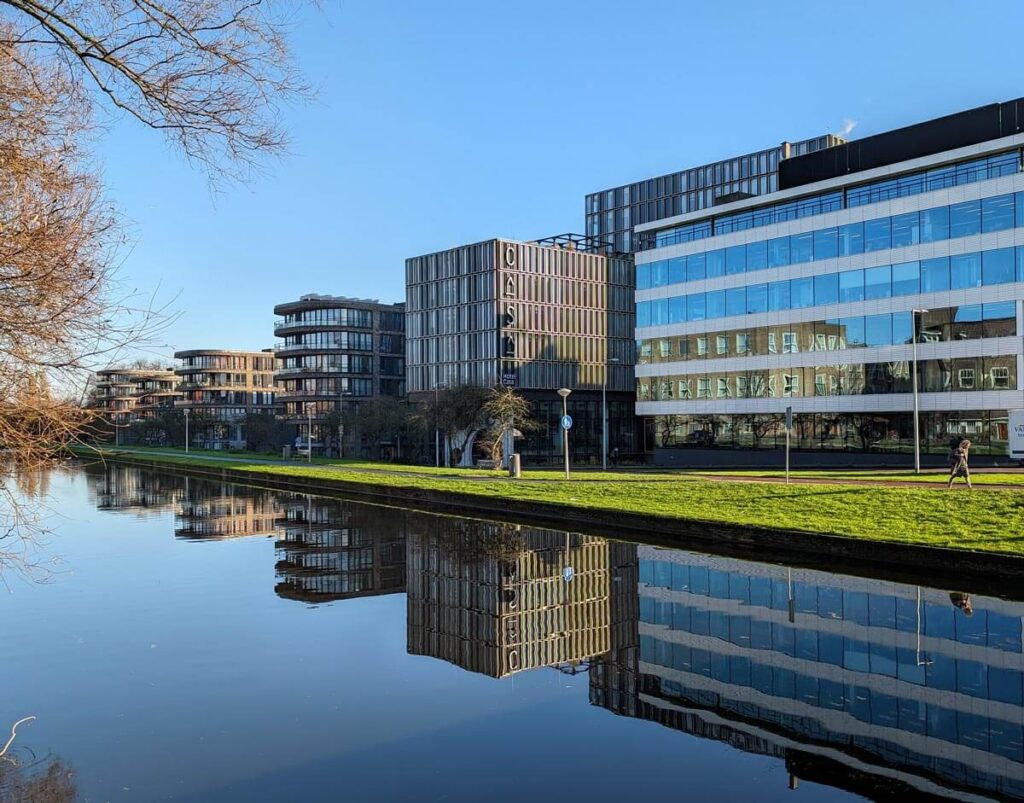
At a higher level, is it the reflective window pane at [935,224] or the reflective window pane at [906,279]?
the reflective window pane at [935,224]

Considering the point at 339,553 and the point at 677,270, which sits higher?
the point at 677,270

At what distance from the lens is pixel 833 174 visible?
5575 cm

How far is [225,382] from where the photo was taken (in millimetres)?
143000

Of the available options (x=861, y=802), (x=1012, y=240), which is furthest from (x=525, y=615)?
(x=1012, y=240)

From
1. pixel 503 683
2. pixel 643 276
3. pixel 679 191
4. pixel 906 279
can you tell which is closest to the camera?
pixel 503 683

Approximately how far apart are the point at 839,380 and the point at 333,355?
67.9 m

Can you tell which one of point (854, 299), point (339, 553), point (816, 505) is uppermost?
point (854, 299)

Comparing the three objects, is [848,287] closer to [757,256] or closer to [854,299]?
[854,299]

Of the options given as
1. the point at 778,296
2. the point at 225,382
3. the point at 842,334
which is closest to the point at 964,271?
the point at 842,334

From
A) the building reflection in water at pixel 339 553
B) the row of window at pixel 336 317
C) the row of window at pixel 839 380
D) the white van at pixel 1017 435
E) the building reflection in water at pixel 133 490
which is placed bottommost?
the building reflection in water at pixel 133 490

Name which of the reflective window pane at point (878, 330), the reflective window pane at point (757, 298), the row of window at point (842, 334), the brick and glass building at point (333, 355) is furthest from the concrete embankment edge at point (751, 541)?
the brick and glass building at point (333, 355)

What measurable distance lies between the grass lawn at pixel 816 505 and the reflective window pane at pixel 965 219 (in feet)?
73.5

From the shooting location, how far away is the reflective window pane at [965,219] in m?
46.0

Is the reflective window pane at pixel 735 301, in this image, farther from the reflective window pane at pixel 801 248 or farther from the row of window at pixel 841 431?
the row of window at pixel 841 431
